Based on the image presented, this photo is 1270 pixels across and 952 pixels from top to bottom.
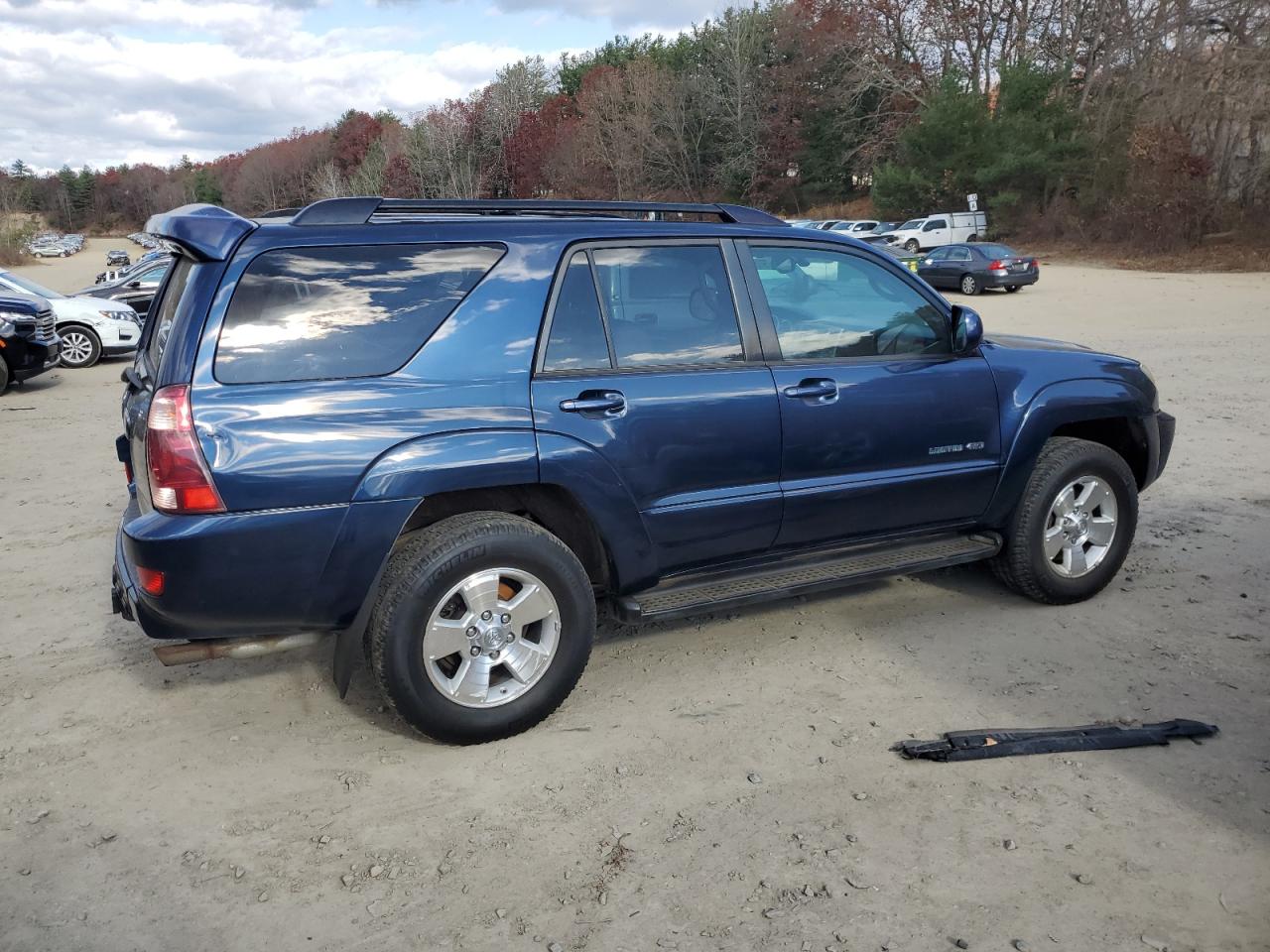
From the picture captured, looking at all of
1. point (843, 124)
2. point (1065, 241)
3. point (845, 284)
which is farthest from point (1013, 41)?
point (845, 284)

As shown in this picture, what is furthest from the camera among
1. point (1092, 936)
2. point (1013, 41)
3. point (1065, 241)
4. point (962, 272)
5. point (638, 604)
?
point (1013, 41)

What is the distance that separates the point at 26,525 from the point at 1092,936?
21.6 ft

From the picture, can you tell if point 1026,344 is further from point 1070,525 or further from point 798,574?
point 798,574

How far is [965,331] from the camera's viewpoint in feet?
14.9

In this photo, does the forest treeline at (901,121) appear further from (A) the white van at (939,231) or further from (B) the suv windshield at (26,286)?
(B) the suv windshield at (26,286)

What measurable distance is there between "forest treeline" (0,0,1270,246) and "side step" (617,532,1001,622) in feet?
116

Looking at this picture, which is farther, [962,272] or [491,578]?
[962,272]

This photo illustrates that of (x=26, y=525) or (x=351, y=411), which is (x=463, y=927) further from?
(x=26, y=525)

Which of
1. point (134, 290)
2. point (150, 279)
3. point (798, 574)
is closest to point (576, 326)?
point (798, 574)

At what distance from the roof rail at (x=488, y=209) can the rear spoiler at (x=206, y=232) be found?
0.21 m

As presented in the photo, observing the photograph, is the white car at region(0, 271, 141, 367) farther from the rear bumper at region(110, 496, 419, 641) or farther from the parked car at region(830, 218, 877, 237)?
the parked car at region(830, 218, 877, 237)

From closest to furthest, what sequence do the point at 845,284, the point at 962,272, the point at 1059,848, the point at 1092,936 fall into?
the point at 1092,936, the point at 1059,848, the point at 845,284, the point at 962,272

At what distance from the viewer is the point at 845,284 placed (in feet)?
14.7

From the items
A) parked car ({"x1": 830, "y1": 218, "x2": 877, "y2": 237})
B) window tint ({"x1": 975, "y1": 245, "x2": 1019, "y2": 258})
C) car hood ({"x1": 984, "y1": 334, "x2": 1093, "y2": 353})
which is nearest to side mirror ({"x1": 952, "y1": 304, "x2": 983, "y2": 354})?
car hood ({"x1": 984, "y1": 334, "x2": 1093, "y2": 353})
